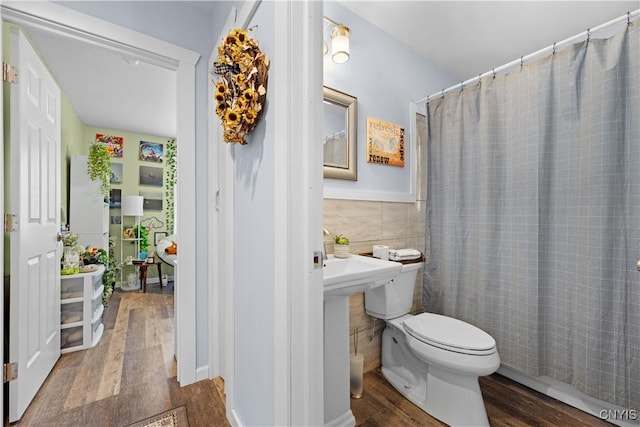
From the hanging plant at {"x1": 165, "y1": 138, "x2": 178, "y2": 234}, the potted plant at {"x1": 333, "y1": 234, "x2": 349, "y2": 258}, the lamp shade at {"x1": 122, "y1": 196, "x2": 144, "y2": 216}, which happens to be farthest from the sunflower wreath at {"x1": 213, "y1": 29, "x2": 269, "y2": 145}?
the hanging plant at {"x1": 165, "y1": 138, "x2": 178, "y2": 234}

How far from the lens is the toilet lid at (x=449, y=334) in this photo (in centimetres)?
140

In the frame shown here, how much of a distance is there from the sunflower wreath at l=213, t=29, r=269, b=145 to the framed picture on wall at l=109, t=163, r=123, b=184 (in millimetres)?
4020

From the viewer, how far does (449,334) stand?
5.07 feet

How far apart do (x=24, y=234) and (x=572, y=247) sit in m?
2.89

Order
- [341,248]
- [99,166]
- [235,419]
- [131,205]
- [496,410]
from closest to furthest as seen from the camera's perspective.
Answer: [235,419], [496,410], [341,248], [99,166], [131,205]

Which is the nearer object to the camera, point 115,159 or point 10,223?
point 10,223

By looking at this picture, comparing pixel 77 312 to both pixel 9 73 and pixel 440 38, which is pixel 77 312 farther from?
pixel 440 38

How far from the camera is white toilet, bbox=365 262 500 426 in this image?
140cm

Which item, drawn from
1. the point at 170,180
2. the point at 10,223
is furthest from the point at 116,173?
the point at 10,223

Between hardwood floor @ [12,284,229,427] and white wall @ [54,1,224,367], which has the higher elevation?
white wall @ [54,1,224,367]

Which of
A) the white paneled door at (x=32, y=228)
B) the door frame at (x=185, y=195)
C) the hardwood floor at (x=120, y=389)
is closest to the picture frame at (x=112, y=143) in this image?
the white paneled door at (x=32, y=228)

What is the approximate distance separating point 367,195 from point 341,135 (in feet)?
1.42

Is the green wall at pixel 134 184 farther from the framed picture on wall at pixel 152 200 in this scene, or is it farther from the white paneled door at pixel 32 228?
the white paneled door at pixel 32 228

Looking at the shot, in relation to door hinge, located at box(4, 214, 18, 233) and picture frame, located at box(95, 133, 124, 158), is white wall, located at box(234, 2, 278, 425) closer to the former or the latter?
door hinge, located at box(4, 214, 18, 233)
